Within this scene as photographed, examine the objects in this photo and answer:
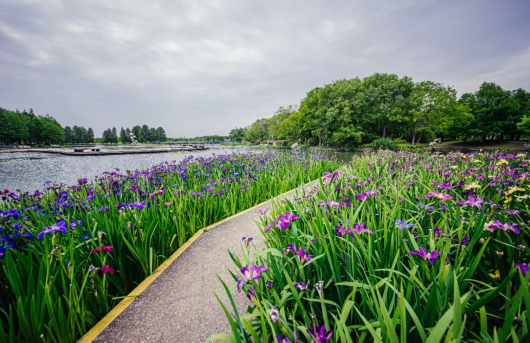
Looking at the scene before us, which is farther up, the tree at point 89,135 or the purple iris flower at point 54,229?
the tree at point 89,135

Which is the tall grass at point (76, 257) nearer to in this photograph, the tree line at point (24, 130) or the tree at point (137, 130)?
the tree line at point (24, 130)

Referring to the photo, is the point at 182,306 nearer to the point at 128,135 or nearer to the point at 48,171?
the point at 48,171

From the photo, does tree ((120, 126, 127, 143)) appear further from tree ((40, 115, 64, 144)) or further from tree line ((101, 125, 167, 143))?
tree ((40, 115, 64, 144))

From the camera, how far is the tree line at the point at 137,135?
256 ft

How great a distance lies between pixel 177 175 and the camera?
5297mm

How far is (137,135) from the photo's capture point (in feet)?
280

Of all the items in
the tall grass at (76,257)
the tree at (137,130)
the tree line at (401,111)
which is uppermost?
the tree at (137,130)

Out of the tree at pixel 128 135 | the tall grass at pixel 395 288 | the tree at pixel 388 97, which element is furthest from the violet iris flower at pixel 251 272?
the tree at pixel 128 135

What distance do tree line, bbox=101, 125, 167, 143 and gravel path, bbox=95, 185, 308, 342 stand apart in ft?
301

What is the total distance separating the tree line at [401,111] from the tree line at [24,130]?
179 ft

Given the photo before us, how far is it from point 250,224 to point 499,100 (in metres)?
51.3

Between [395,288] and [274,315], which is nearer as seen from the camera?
[274,315]

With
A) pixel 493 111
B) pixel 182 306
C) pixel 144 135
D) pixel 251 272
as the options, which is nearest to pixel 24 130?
pixel 144 135

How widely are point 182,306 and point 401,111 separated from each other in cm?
3210
